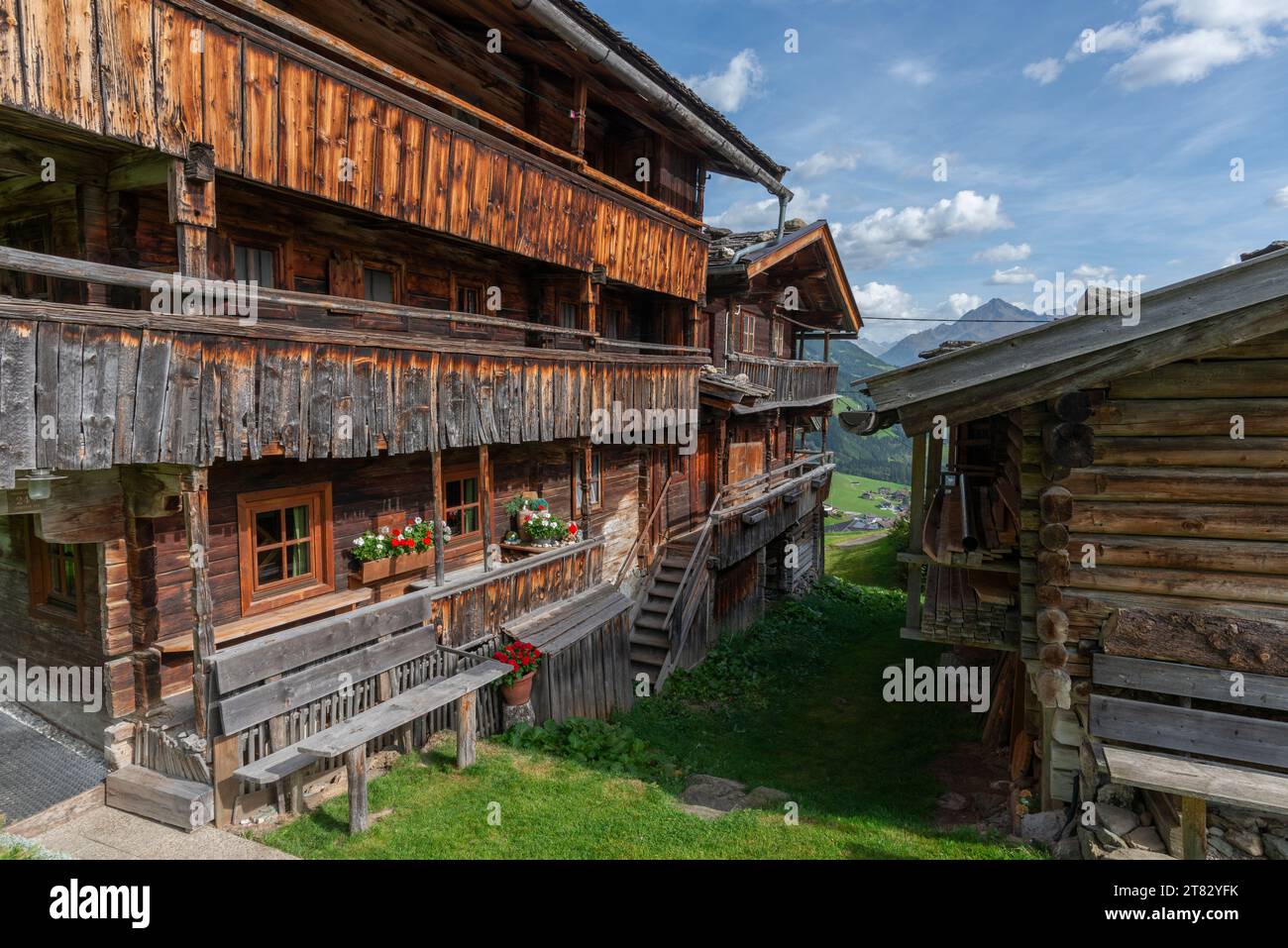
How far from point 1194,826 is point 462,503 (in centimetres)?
1027

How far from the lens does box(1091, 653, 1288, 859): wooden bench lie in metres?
5.95

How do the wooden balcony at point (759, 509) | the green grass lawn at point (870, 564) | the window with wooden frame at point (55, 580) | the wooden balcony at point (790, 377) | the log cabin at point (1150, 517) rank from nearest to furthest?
1. the log cabin at point (1150, 517)
2. the window with wooden frame at point (55, 580)
3. the wooden balcony at point (759, 509)
4. the wooden balcony at point (790, 377)
5. the green grass lawn at point (870, 564)

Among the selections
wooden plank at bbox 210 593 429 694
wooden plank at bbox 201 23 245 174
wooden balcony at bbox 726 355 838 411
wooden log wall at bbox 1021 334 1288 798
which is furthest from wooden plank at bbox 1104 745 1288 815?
wooden balcony at bbox 726 355 838 411

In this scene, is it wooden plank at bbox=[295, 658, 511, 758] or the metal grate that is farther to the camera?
the metal grate

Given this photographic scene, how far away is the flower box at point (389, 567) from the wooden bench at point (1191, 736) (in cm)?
866

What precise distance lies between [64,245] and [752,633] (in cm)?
1619

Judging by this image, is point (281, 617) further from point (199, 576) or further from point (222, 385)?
point (222, 385)

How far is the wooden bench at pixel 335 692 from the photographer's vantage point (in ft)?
22.3

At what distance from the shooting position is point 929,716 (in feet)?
40.7

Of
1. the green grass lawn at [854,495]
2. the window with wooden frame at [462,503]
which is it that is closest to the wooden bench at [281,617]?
the window with wooden frame at [462,503]

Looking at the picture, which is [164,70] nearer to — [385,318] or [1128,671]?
[385,318]

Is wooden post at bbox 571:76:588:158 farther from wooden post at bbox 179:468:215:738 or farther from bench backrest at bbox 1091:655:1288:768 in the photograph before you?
bench backrest at bbox 1091:655:1288:768

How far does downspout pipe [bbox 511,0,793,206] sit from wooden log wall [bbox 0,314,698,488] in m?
4.84

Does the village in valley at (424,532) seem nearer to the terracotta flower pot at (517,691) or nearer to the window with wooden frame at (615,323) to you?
the terracotta flower pot at (517,691)
